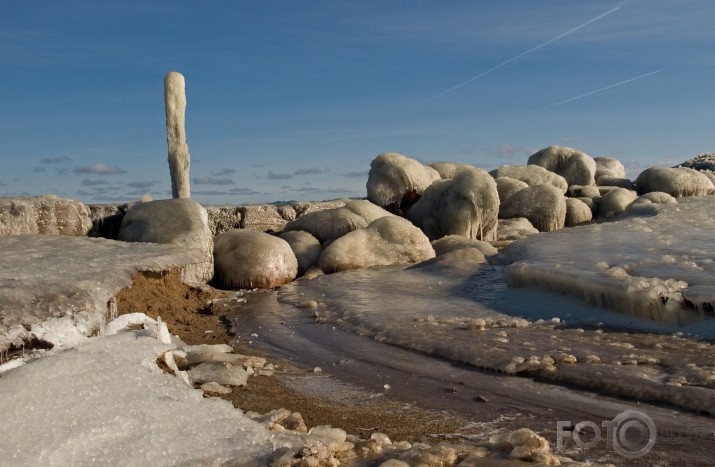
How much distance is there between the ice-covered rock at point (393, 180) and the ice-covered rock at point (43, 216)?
6166mm

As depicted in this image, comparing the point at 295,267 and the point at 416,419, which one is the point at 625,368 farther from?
the point at 295,267

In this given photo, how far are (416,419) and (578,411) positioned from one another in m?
0.92

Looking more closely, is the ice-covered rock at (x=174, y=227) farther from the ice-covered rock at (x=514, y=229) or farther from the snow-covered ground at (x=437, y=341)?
the ice-covered rock at (x=514, y=229)

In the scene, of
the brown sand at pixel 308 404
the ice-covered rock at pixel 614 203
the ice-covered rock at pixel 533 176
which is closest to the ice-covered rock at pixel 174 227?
the brown sand at pixel 308 404

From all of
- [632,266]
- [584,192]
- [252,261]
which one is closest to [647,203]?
[584,192]

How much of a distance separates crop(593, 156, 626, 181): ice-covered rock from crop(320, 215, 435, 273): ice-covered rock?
13.2 meters

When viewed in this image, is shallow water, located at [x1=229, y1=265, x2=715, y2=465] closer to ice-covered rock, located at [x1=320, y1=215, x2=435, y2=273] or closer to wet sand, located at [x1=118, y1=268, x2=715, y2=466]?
wet sand, located at [x1=118, y1=268, x2=715, y2=466]

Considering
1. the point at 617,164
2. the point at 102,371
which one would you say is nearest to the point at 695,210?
the point at 617,164

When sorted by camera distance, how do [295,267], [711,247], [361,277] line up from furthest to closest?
1. [295,267]
2. [361,277]
3. [711,247]

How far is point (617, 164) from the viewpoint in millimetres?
22812

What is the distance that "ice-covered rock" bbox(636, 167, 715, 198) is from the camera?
17719 mm

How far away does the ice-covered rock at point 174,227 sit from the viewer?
8477mm

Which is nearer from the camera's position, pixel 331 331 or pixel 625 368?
pixel 625 368

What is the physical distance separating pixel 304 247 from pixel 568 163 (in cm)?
1137
